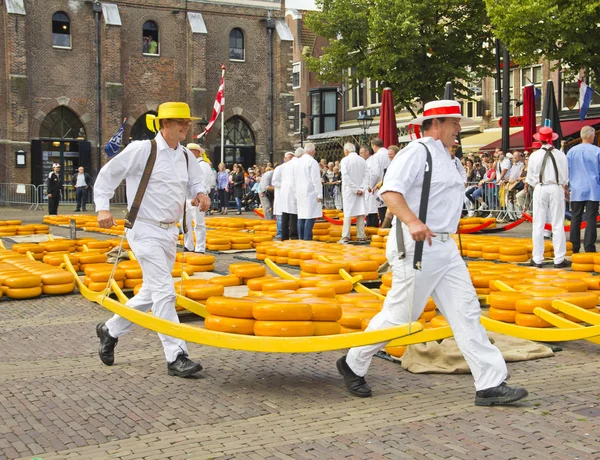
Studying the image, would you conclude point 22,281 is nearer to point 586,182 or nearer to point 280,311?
point 280,311

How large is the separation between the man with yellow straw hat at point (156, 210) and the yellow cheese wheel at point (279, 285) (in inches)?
75.1

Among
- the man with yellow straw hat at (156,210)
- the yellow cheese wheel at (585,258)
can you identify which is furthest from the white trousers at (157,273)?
the yellow cheese wheel at (585,258)

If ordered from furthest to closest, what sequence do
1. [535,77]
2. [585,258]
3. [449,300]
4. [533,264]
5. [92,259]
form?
[535,77]
[533,264]
[92,259]
[585,258]
[449,300]

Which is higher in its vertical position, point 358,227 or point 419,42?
point 419,42

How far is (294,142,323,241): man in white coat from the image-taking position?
17.8m

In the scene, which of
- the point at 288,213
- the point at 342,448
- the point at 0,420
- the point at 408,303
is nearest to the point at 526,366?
the point at 408,303

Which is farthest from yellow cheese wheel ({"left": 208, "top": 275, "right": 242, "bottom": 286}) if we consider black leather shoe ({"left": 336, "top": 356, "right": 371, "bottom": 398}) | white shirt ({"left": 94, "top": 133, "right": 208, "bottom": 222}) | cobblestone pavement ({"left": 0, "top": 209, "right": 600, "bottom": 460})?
black leather shoe ({"left": 336, "top": 356, "right": 371, "bottom": 398})

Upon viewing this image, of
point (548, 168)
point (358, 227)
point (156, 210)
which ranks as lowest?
point (358, 227)

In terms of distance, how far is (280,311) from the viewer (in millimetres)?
6387

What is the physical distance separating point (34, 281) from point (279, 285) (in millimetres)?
4029

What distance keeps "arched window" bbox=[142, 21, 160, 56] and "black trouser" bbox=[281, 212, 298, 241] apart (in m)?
29.6

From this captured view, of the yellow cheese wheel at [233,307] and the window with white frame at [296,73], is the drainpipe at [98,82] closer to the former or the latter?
the window with white frame at [296,73]

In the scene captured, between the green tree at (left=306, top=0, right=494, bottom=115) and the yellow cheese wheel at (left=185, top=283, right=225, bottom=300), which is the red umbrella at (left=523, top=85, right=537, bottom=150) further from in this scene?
the yellow cheese wheel at (left=185, top=283, right=225, bottom=300)

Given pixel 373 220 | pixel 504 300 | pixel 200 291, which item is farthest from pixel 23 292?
pixel 373 220
